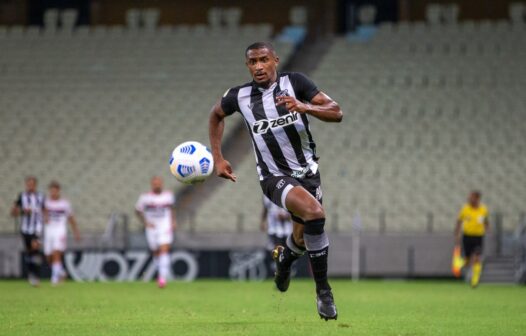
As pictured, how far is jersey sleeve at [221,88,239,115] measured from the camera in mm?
10164

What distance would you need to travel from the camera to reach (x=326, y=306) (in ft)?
→ 30.8

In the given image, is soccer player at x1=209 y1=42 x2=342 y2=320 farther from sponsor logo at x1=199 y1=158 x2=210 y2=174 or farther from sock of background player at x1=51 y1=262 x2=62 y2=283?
sock of background player at x1=51 y1=262 x2=62 y2=283

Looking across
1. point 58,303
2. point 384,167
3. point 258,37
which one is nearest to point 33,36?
point 258,37

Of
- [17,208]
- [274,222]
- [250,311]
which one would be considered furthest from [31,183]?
[250,311]

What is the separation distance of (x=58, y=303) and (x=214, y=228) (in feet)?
33.3

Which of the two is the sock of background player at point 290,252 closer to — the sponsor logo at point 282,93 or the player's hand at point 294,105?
the sponsor logo at point 282,93

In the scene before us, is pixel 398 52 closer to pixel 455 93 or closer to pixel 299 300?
pixel 455 93

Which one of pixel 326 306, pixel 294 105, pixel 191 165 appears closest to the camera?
pixel 294 105

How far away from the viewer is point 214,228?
23703 mm

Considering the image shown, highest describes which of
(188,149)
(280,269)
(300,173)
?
(188,149)

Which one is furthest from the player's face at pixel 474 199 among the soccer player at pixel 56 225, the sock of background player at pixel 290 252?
the sock of background player at pixel 290 252

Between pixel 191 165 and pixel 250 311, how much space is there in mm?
2518

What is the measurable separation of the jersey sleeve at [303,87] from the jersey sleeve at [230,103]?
60cm

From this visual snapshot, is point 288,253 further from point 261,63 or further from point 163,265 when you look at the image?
point 163,265
